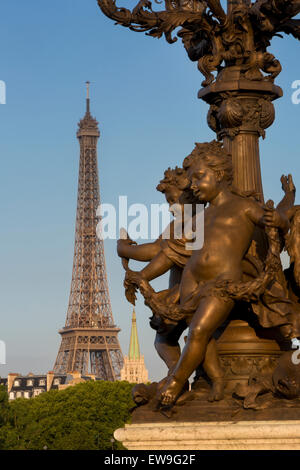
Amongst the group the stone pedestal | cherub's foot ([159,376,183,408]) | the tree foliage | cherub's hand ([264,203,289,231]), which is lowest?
the tree foliage

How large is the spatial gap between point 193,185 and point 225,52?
6.18 ft

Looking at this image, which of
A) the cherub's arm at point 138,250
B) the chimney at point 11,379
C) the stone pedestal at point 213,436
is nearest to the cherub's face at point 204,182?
the cherub's arm at point 138,250

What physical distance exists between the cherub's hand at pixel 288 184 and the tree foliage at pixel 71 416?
193 feet

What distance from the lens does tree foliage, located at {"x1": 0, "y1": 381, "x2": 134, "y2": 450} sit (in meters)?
72.1

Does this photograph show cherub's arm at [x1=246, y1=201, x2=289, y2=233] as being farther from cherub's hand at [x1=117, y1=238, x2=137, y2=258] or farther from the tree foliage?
the tree foliage

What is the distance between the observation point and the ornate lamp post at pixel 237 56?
13016mm

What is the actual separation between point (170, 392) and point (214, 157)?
2478 mm

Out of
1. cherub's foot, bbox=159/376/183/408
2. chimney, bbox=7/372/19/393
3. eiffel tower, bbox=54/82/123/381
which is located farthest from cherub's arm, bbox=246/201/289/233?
chimney, bbox=7/372/19/393

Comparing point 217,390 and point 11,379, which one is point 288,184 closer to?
point 217,390

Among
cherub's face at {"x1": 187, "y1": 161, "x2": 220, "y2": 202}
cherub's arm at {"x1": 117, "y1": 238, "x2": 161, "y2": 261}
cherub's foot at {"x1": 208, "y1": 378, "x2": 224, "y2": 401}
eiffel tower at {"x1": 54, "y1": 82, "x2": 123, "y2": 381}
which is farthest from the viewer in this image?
eiffel tower at {"x1": 54, "y1": 82, "x2": 123, "y2": 381}

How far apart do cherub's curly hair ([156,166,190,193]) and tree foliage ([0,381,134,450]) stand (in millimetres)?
58050

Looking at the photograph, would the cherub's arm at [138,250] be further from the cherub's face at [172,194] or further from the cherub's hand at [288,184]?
the cherub's hand at [288,184]

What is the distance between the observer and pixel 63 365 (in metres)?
121
